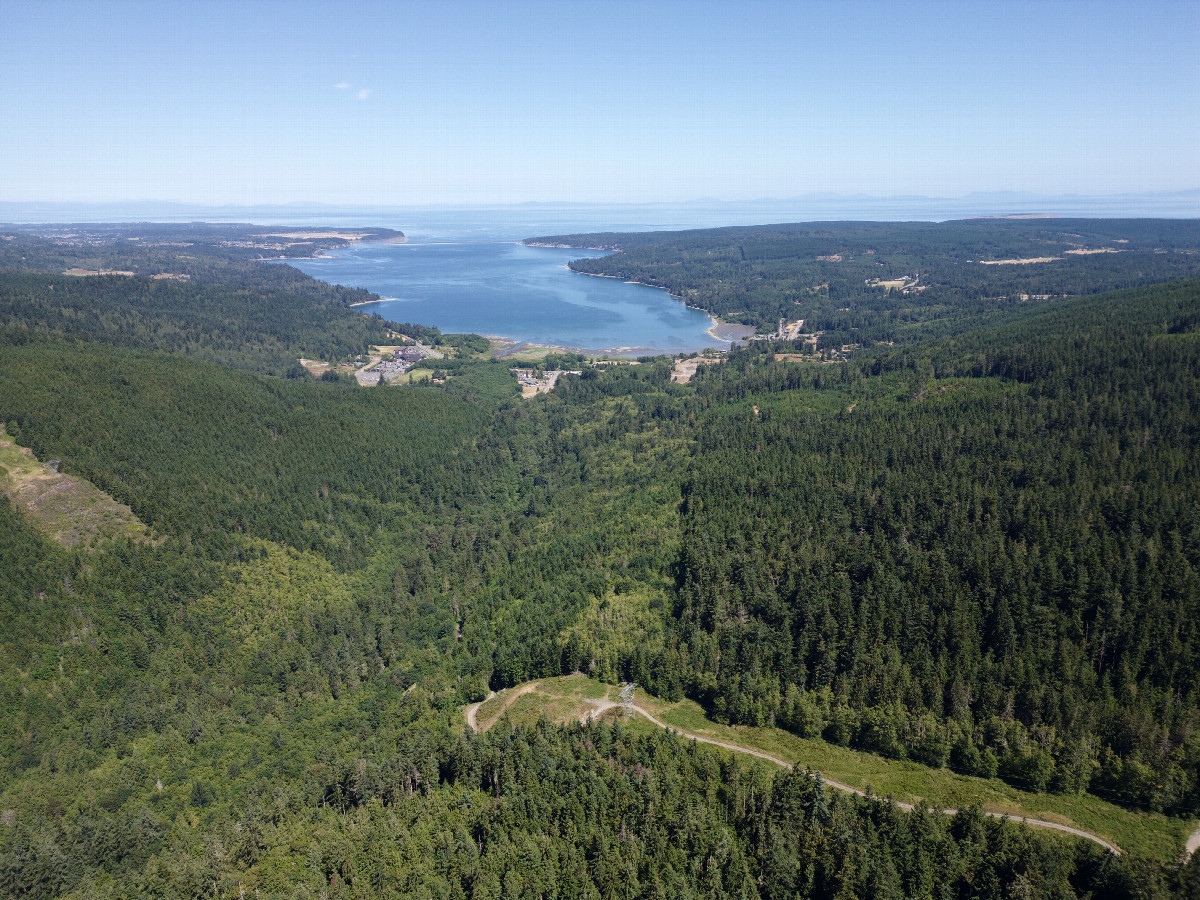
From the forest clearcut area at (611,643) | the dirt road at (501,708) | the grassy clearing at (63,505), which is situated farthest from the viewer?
the grassy clearing at (63,505)

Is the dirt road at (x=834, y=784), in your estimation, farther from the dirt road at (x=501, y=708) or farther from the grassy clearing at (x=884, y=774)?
the dirt road at (x=501, y=708)

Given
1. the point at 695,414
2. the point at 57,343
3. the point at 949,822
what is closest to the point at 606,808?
the point at 949,822

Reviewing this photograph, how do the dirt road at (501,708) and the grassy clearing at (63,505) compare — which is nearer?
the dirt road at (501,708)

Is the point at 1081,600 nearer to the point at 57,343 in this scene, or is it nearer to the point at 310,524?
the point at 310,524

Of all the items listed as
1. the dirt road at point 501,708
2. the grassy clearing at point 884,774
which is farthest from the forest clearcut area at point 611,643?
the dirt road at point 501,708

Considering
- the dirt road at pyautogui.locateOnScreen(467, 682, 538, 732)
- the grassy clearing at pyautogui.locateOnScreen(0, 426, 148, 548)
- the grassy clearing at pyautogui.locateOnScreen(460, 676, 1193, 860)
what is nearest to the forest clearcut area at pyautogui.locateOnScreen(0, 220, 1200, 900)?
the grassy clearing at pyautogui.locateOnScreen(460, 676, 1193, 860)

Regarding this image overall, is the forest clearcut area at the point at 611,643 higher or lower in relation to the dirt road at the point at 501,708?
higher

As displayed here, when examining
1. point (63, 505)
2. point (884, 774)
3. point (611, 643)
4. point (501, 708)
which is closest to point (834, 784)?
point (884, 774)
